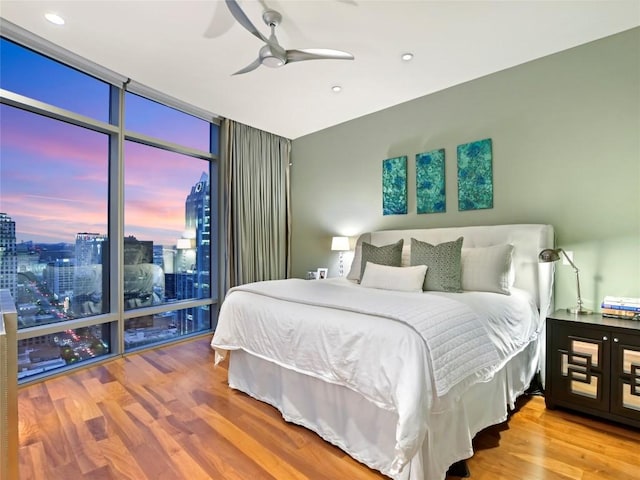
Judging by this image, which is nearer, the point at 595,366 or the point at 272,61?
the point at 595,366

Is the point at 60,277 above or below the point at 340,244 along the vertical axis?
below

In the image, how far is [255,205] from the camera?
4.63 meters

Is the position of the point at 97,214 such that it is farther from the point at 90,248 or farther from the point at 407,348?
the point at 407,348

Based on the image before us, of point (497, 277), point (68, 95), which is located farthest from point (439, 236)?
point (68, 95)

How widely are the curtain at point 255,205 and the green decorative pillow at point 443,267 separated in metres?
2.48

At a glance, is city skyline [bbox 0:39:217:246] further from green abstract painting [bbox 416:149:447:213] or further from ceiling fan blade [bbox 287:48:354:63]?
green abstract painting [bbox 416:149:447:213]

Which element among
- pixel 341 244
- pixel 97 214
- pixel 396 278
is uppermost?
pixel 97 214

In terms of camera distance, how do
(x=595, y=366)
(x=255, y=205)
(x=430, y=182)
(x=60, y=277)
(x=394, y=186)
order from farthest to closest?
(x=255, y=205) < (x=394, y=186) < (x=430, y=182) < (x=60, y=277) < (x=595, y=366)

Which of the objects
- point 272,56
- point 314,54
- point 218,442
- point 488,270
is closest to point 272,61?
point 272,56

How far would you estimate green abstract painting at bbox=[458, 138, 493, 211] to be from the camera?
3.18 metres

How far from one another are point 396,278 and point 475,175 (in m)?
1.42

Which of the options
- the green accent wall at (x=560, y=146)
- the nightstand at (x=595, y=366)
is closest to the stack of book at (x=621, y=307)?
the nightstand at (x=595, y=366)

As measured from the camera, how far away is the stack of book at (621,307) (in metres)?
2.23

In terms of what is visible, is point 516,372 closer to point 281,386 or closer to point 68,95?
point 281,386
